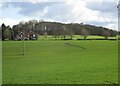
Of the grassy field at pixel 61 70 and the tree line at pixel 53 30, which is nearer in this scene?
the grassy field at pixel 61 70

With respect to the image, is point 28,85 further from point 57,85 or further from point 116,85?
point 116,85

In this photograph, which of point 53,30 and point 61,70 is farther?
point 53,30

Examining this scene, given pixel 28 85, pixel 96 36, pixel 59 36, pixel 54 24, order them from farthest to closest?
pixel 59 36 < pixel 96 36 < pixel 54 24 < pixel 28 85

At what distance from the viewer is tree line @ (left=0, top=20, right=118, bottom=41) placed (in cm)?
10021

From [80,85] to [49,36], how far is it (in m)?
111

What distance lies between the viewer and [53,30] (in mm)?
127062

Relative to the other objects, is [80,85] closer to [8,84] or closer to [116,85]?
[116,85]

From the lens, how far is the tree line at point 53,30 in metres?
100

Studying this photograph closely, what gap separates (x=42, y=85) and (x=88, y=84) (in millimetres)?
2161

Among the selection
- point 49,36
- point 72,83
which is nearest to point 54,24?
point 49,36

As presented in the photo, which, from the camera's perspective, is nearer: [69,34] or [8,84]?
[8,84]

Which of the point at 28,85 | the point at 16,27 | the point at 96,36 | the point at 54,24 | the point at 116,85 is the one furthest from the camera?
the point at 96,36

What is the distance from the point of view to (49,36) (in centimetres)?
12531

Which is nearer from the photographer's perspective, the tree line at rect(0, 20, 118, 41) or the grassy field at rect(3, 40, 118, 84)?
the grassy field at rect(3, 40, 118, 84)
